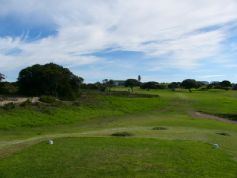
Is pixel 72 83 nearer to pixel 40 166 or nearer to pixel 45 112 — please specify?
pixel 45 112

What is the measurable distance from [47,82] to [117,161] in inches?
2079

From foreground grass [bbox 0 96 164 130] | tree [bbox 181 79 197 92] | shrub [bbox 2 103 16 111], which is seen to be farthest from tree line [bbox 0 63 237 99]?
tree [bbox 181 79 197 92]

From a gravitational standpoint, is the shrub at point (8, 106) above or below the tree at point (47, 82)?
below

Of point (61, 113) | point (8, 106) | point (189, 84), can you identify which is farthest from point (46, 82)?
point (189, 84)

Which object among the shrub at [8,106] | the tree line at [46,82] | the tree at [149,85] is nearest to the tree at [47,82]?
the tree line at [46,82]

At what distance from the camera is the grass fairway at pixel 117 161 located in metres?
15.2

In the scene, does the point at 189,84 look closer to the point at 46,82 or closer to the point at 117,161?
the point at 46,82

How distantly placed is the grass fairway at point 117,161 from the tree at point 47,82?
46.9 meters

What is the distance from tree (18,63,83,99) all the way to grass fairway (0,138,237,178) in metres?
46.9

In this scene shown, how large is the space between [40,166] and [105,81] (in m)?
116

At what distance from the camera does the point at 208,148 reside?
21.9m

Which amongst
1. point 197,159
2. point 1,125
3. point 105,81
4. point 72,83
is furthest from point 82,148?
point 105,81

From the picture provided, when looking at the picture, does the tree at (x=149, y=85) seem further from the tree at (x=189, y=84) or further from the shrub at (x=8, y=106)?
the shrub at (x=8, y=106)

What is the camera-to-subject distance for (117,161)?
1720 cm
